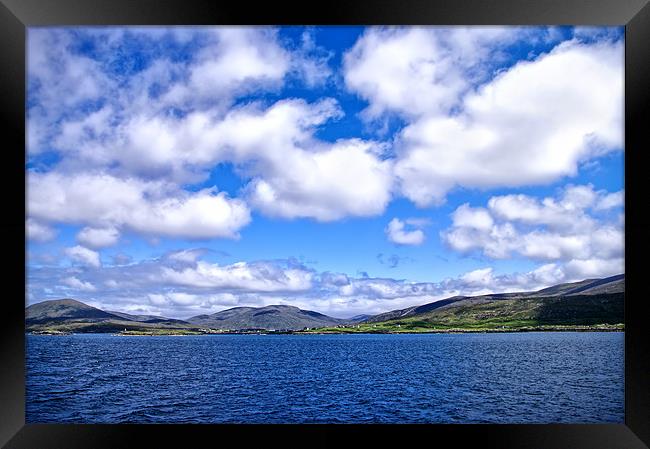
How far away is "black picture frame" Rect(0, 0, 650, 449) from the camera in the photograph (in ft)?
13.6

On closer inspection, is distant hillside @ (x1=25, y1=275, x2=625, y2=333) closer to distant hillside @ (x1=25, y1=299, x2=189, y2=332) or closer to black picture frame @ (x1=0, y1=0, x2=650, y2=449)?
distant hillside @ (x1=25, y1=299, x2=189, y2=332)

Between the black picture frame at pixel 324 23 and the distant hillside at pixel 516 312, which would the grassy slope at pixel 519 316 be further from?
the black picture frame at pixel 324 23

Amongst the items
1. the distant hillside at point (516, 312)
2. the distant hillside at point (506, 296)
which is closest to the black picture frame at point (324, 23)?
the distant hillside at point (516, 312)

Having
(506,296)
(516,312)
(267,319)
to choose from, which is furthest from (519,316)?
(267,319)

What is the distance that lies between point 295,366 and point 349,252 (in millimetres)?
86750

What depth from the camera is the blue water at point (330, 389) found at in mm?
22197

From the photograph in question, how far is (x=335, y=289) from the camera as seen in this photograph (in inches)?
5832

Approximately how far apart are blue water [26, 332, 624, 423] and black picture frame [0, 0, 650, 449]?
42.0 feet

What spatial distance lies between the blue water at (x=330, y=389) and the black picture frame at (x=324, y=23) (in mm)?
12802

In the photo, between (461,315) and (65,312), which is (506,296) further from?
(65,312)

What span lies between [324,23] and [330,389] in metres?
26.1

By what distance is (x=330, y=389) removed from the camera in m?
28.1

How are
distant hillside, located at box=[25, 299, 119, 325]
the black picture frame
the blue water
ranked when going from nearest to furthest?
the black picture frame, the blue water, distant hillside, located at box=[25, 299, 119, 325]

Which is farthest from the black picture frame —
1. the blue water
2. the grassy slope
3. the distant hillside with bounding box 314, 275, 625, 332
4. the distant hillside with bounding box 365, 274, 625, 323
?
the distant hillside with bounding box 365, 274, 625, 323
